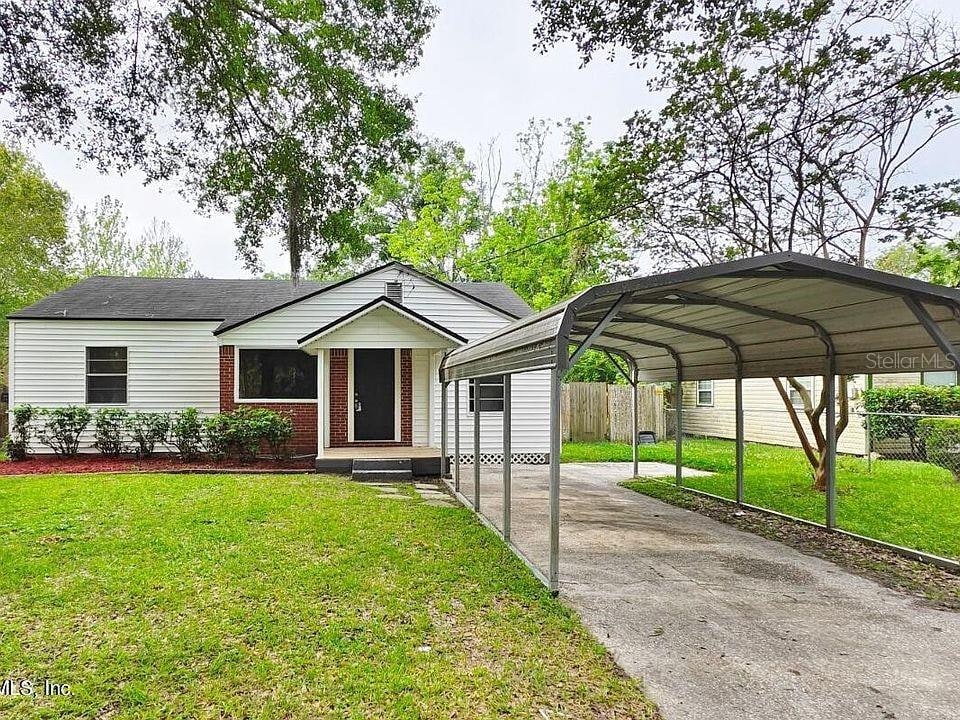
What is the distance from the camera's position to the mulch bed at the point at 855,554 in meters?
5.22

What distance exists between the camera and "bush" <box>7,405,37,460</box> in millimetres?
12484

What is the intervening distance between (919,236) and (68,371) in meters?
17.0

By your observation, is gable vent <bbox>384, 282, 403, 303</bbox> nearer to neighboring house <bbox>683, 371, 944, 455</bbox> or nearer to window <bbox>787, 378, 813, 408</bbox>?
neighboring house <bbox>683, 371, 944, 455</bbox>

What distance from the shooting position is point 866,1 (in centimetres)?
895

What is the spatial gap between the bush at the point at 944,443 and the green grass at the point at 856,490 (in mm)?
220

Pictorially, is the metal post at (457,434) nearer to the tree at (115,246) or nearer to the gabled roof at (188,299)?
the gabled roof at (188,299)

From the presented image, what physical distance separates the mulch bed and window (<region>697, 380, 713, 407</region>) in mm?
11440

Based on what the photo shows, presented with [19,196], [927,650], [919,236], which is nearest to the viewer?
[927,650]

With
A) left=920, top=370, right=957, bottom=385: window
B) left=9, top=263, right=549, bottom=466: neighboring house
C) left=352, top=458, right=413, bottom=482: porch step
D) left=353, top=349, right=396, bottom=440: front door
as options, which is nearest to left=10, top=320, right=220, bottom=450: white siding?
left=9, top=263, right=549, bottom=466: neighboring house

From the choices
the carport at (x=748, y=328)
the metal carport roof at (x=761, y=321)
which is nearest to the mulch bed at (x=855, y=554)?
the carport at (x=748, y=328)

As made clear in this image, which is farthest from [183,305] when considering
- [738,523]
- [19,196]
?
[738,523]

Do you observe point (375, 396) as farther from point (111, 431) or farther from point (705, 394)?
point (705, 394)

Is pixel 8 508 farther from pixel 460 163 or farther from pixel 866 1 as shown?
pixel 460 163

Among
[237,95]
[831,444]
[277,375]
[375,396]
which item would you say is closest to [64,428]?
[277,375]
